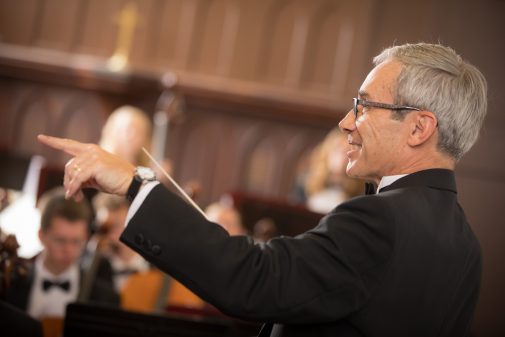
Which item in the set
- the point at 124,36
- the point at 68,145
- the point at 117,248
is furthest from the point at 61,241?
the point at 124,36

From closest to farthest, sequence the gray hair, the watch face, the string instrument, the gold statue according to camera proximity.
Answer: the watch face < the gray hair < the string instrument < the gold statue

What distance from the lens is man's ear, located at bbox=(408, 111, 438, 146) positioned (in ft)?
6.28

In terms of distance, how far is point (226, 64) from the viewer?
8078 millimetres

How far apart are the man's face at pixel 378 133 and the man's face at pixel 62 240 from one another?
2513 millimetres

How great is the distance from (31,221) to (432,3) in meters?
4.64

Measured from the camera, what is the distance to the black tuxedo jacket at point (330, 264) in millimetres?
1638

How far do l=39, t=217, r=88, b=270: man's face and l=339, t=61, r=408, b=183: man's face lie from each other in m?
2.51

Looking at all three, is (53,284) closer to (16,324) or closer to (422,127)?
(16,324)

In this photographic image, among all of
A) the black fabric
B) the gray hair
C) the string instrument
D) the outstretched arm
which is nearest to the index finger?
the outstretched arm

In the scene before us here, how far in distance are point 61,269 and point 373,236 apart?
2.88 metres

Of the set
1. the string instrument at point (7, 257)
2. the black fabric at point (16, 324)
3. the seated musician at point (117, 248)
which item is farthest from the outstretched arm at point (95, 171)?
the seated musician at point (117, 248)

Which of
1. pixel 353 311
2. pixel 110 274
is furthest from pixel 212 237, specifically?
pixel 110 274

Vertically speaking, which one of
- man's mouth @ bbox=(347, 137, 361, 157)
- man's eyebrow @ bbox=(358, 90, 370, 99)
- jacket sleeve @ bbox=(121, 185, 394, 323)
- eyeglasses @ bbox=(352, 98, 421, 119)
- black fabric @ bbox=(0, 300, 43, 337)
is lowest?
black fabric @ bbox=(0, 300, 43, 337)

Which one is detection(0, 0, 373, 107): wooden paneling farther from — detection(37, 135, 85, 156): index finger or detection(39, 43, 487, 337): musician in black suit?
detection(37, 135, 85, 156): index finger
